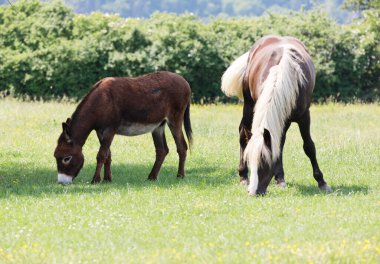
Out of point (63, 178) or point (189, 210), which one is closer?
point (189, 210)

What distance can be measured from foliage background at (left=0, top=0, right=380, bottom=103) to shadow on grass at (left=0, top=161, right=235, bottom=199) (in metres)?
14.0

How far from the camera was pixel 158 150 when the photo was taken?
580 inches

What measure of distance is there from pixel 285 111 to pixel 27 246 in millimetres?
4776

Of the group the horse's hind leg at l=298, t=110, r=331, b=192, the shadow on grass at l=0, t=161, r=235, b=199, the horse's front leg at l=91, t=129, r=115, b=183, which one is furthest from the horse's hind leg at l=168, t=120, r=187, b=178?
the horse's hind leg at l=298, t=110, r=331, b=192

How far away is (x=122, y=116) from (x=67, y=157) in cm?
126

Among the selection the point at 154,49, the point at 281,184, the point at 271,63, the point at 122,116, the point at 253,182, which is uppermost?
the point at 271,63

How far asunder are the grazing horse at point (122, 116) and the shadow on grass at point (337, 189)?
2573 mm

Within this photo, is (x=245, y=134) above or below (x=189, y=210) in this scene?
above

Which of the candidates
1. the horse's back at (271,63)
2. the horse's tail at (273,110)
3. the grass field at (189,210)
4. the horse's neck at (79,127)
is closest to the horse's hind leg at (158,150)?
the grass field at (189,210)

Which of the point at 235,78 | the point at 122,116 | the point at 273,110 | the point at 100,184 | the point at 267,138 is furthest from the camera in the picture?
the point at 235,78

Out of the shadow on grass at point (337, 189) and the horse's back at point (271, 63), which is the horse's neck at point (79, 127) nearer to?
the horse's back at point (271, 63)

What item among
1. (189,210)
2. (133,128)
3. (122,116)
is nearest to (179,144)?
(133,128)

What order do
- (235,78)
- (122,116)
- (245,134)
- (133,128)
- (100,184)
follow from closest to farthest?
(100,184)
(245,134)
(122,116)
(133,128)
(235,78)

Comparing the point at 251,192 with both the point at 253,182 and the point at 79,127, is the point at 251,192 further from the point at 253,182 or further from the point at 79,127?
the point at 79,127
